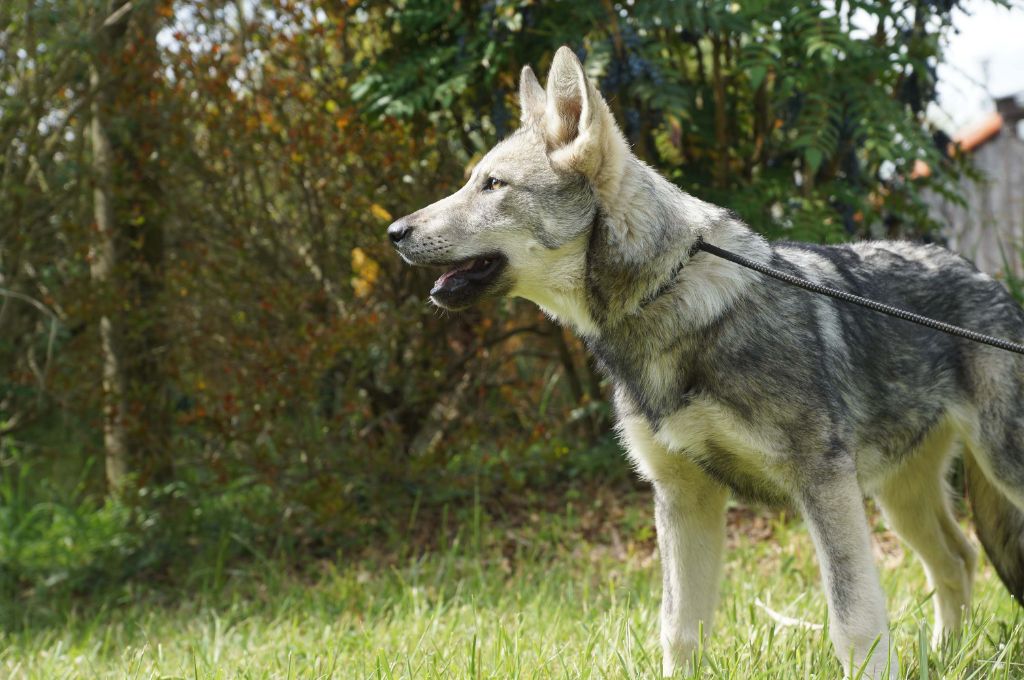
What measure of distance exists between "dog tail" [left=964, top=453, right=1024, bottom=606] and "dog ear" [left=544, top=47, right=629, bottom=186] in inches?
80.5

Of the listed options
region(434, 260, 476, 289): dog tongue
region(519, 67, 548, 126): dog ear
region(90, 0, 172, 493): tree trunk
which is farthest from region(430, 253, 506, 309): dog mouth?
region(90, 0, 172, 493): tree trunk

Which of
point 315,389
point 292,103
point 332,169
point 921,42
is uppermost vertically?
point 292,103

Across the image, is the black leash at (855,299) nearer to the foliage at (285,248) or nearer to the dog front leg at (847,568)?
the dog front leg at (847,568)

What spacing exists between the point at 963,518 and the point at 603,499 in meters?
2.38

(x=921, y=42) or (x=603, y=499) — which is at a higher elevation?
(x=921, y=42)

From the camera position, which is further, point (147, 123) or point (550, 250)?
point (147, 123)

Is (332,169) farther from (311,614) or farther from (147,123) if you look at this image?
(311,614)

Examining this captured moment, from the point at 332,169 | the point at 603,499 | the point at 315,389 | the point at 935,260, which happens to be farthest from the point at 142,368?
the point at 935,260

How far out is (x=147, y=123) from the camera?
7098 mm

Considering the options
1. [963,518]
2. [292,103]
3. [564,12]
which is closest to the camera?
[564,12]

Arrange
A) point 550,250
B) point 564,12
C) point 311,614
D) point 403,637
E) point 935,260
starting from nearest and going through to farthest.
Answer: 1. point 550,250
2. point 935,260
3. point 403,637
4. point 311,614
5. point 564,12

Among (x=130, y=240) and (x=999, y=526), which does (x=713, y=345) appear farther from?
(x=130, y=240)

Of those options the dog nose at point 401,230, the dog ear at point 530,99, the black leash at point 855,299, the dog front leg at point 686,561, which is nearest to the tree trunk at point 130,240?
the dog ear at point 530,99

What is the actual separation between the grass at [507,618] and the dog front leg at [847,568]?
0.18m
